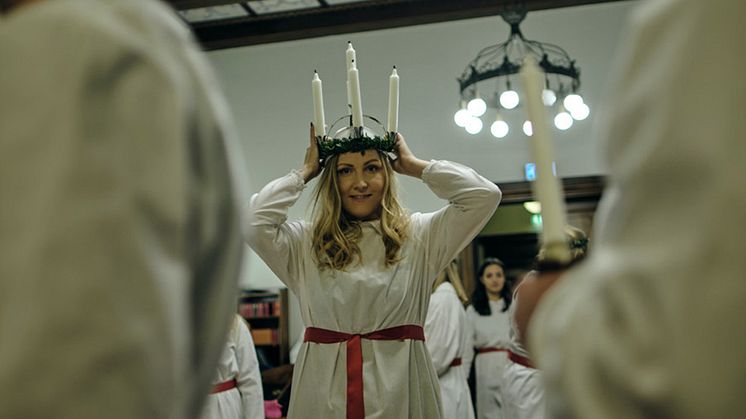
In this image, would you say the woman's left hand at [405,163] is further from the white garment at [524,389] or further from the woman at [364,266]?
the white garment at [524,389]

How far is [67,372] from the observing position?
2.24 feet

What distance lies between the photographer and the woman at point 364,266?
2236mm

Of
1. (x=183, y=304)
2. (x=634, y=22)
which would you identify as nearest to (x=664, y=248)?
(x=634, y=22)

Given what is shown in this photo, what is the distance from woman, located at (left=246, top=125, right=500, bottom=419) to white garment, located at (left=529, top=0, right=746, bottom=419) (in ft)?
5.03

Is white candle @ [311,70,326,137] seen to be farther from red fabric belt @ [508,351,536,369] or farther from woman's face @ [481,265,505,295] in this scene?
woman's face @ [481,265,505,295]

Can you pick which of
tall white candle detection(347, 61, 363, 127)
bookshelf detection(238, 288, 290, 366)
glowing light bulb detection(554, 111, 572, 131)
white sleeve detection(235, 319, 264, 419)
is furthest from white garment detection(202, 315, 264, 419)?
bookshelf detection(238, 288, 290, 366)

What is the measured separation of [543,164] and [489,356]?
4.90 metres

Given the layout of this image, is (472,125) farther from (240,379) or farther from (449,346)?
(240,379)

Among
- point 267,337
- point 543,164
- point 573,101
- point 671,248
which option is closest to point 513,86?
point 573,101

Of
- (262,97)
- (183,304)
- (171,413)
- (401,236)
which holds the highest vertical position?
(262,97)

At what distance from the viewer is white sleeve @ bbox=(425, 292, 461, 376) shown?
4.67 metres

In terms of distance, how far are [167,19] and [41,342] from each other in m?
0.38

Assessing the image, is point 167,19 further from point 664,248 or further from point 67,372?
point 664,248

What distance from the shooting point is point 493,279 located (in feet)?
18.5
